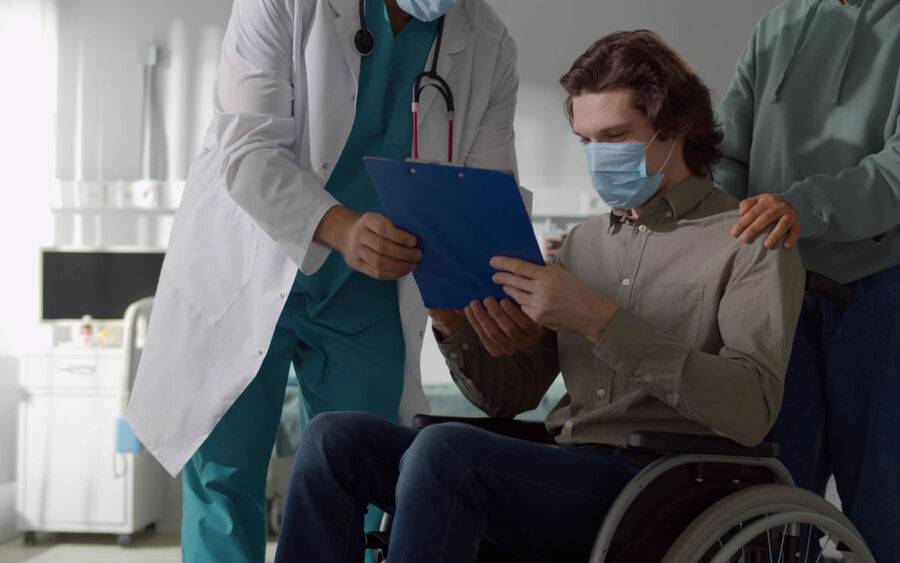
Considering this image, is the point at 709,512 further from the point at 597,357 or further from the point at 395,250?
the point at 395,250

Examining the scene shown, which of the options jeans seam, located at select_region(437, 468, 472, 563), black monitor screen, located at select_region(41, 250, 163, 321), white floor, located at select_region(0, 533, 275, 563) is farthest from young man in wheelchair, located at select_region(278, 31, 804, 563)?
black monitor screen, located at select_region(41, 250, 163, 321)

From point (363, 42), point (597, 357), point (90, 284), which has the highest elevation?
point (363, 42)


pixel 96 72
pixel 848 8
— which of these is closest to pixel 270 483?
pixel 96 72

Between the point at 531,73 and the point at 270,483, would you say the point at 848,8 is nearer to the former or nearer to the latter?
the point at 270,483

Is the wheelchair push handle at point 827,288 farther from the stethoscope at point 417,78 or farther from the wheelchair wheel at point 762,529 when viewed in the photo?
the stethoscope at point 417,78

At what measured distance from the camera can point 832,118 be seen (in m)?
1.60

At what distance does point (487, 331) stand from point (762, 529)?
442mm

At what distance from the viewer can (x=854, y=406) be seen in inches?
60.7

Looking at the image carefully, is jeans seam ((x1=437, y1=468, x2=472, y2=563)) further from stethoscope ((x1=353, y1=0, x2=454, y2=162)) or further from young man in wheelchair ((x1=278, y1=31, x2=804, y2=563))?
A: stethoscope ((x1=353, y1=0, x2=454, y2=162))

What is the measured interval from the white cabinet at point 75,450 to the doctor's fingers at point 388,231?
246 cm

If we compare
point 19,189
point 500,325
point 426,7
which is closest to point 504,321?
point 500,325

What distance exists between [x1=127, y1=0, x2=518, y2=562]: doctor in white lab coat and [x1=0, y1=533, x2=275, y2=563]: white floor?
1.79 m

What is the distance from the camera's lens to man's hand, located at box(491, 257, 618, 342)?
1.28 meters

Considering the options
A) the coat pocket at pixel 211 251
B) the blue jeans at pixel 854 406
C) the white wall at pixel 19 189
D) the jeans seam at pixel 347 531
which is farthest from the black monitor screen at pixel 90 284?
the blue jeans at pixel 854 406
